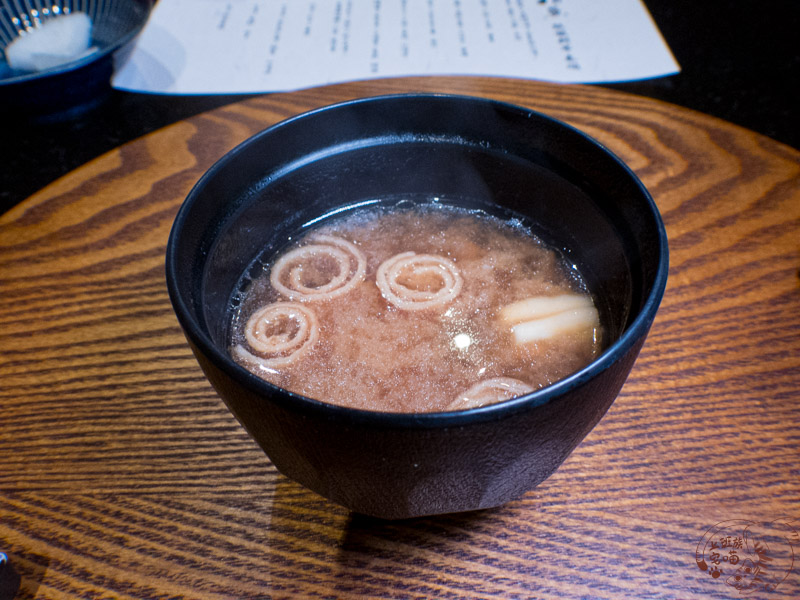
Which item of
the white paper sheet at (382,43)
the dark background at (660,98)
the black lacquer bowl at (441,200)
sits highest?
the black lacquer bowl at (441,200)

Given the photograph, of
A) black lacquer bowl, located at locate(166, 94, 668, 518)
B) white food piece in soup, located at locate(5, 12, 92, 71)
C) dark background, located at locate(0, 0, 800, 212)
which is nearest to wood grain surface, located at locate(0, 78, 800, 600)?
black lacquer bowl, located at locate(166, 94, 668, 518)

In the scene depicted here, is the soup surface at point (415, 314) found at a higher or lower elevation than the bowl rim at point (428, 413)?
lower

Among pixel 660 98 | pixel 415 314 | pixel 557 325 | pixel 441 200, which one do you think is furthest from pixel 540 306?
pixel 660 98

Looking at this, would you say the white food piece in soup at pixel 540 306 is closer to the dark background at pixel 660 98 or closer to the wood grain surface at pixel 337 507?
the wood grain surface at pixel 337 507

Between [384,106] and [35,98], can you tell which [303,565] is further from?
[35,98]

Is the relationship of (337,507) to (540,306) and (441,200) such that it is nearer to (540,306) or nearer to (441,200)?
(540,306)

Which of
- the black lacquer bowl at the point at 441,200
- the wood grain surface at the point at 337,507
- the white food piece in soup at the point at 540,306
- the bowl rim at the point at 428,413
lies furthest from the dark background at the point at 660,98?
the bowl rim at the point at 428,413

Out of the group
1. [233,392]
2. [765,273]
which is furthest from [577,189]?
[233,392]
